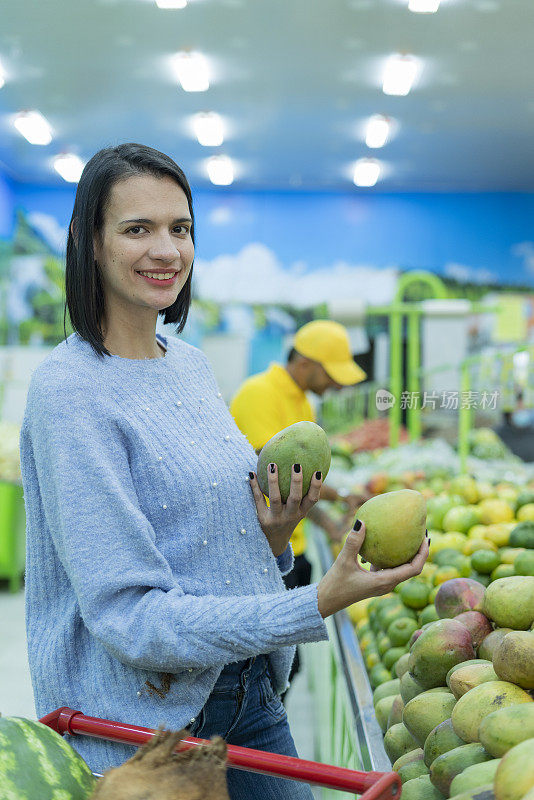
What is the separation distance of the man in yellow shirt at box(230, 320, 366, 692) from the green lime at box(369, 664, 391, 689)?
1.06 metres

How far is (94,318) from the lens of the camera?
4.19ft

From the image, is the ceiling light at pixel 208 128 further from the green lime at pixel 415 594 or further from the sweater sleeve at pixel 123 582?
the sweater sleeve at pixel 123 582

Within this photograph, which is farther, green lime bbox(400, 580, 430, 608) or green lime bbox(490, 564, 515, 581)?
green lime bbox(400, 580, 430, 608)

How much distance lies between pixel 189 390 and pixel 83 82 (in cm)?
607

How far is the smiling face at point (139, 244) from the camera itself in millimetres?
1250

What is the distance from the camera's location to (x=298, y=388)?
3375 millimetres

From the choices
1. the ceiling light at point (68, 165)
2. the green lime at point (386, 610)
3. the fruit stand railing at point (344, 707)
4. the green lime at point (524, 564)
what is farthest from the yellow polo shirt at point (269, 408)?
the ceiling light at point (68, 165)

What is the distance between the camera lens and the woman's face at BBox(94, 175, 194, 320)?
1.25 metres

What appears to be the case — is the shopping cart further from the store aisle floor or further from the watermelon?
the store aisle floor

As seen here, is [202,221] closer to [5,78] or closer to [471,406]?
[5,78]

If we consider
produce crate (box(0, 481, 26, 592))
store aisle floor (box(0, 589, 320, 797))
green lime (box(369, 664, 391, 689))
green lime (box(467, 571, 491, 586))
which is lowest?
store aisle floor (box(0, 589, 320, 797))

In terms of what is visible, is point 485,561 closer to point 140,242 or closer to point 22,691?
point 140,242

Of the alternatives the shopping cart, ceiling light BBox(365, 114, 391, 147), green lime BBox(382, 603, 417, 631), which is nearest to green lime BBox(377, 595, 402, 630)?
green lime BBox(382, 603, 417, 631)

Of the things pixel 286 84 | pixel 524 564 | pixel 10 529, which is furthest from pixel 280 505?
pixel 286 84
